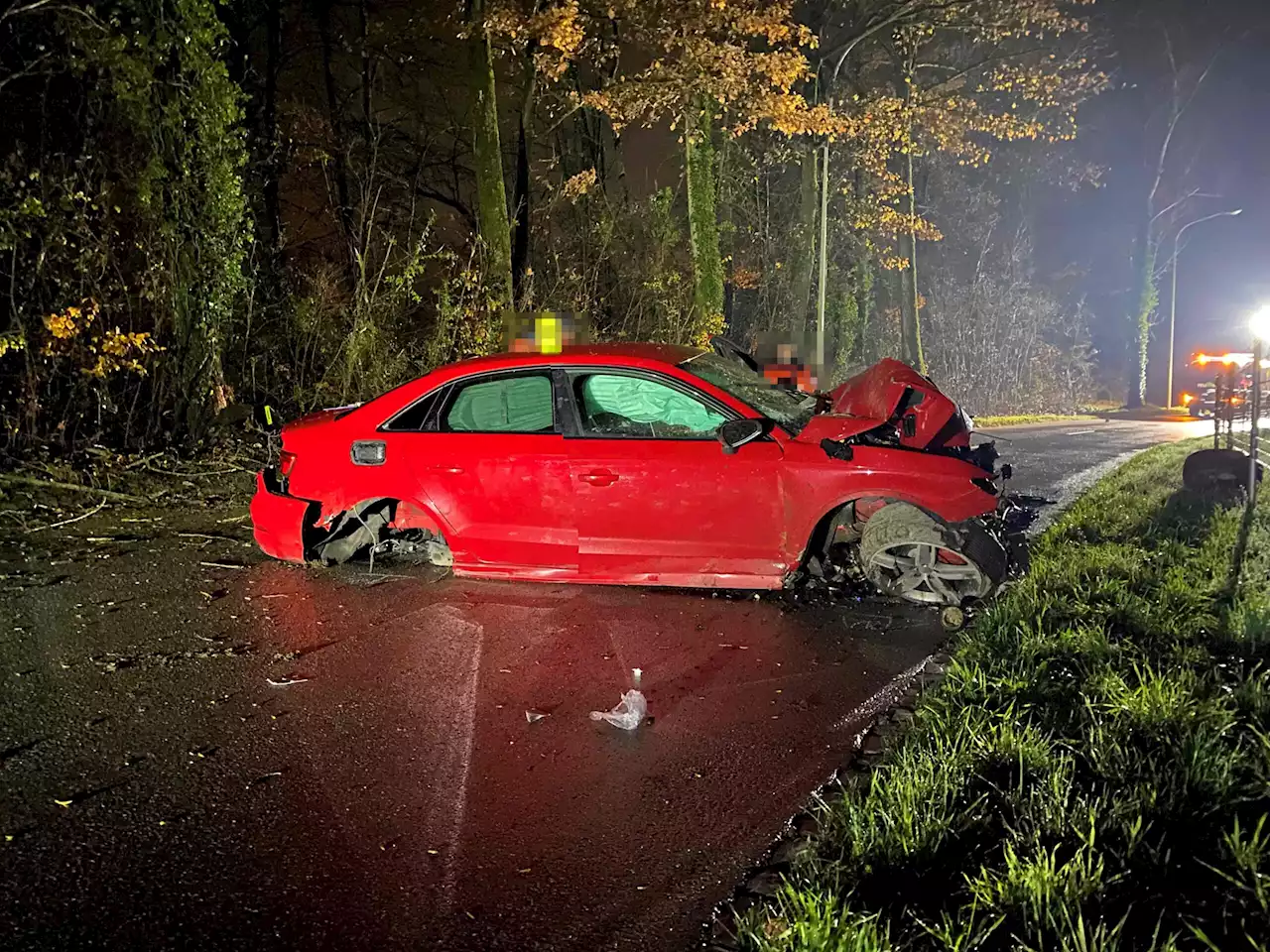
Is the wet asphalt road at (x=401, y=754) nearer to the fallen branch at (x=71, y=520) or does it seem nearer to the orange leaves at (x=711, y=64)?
the fallen branch at (x=71, y=520)

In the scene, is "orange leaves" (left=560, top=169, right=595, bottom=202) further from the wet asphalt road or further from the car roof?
the wet asphalt road

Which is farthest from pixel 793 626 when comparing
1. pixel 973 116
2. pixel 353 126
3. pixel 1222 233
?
pixel 1222 233

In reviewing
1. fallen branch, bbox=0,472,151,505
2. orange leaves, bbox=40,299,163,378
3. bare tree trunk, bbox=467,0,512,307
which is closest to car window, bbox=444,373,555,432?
fallen branch, bbox=0,472,151,505

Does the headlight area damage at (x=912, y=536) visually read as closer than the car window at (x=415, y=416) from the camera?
Yes

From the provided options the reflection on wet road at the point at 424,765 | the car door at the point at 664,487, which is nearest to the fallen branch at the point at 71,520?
the reflection on wet road at the point at 424,765

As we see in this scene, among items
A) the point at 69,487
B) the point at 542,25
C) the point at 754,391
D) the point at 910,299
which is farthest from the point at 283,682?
the point at 910,299

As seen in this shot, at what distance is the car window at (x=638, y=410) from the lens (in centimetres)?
536

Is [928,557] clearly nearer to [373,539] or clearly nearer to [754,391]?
[754,391]

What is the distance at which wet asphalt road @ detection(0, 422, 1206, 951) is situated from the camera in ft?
8.54

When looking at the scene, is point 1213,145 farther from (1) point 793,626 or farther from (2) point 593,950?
(2) point 593,950

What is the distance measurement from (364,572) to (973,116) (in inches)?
771

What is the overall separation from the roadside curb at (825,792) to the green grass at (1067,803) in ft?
0.23

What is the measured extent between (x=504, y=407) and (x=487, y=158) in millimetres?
9802

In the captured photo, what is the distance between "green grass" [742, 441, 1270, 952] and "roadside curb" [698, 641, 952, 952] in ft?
0.23
